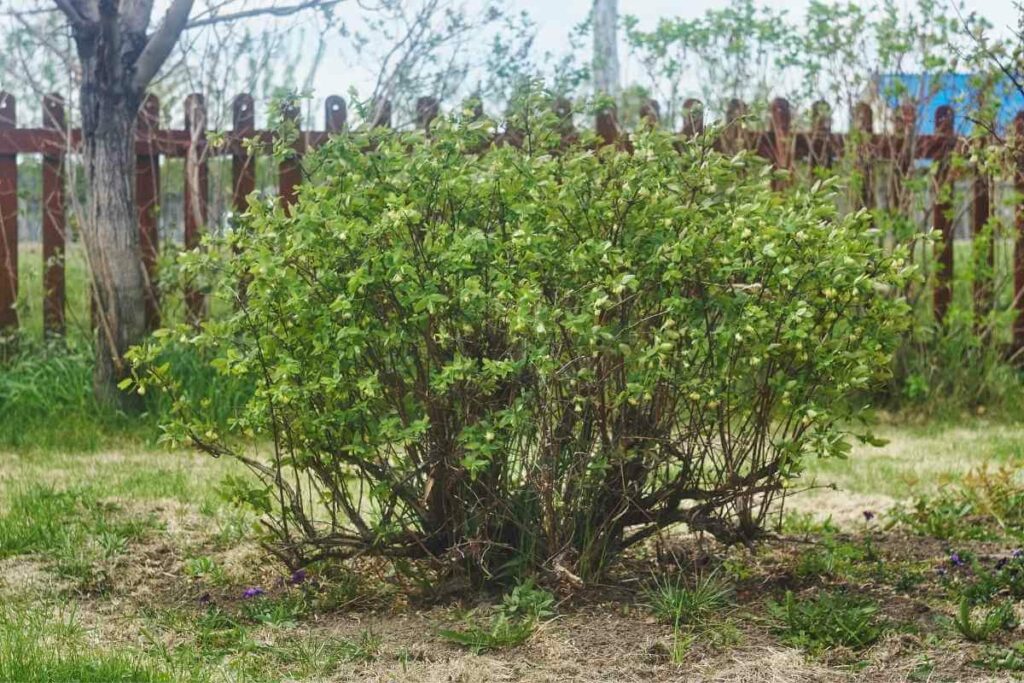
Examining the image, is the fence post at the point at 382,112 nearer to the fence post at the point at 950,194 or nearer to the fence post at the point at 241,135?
the fence post at the point at 241,135

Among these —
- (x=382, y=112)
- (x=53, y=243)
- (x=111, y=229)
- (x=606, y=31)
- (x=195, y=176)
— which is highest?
(x=606, y=31)

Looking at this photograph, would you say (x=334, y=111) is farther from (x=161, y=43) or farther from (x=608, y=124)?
(x=161, y=43)

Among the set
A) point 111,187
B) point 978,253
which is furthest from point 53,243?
point 978,253

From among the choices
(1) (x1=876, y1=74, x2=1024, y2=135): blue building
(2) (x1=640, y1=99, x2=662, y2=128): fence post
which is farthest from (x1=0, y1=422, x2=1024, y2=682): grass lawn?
(2) (x1=640, y1=99, x2=662, y2=128): fence post

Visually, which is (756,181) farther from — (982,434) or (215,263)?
(982,434)

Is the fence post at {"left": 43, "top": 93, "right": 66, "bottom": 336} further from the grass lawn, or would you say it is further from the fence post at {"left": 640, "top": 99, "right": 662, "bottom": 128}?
the fence post at {"left": 640, "top": 99, "right": 662, "bottom": 128}

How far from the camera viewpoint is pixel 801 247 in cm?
398

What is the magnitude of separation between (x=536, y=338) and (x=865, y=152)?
5.72 m

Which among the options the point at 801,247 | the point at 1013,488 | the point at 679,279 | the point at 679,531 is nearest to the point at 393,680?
the point at 679,279

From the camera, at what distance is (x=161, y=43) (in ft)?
23.1

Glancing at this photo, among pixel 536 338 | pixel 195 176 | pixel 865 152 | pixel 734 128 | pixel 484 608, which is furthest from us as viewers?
pixel 734 128

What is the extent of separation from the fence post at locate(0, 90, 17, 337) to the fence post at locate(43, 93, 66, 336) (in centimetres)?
25

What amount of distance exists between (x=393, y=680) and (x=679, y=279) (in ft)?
4.74

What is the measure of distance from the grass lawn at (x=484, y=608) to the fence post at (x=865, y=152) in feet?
12.0
